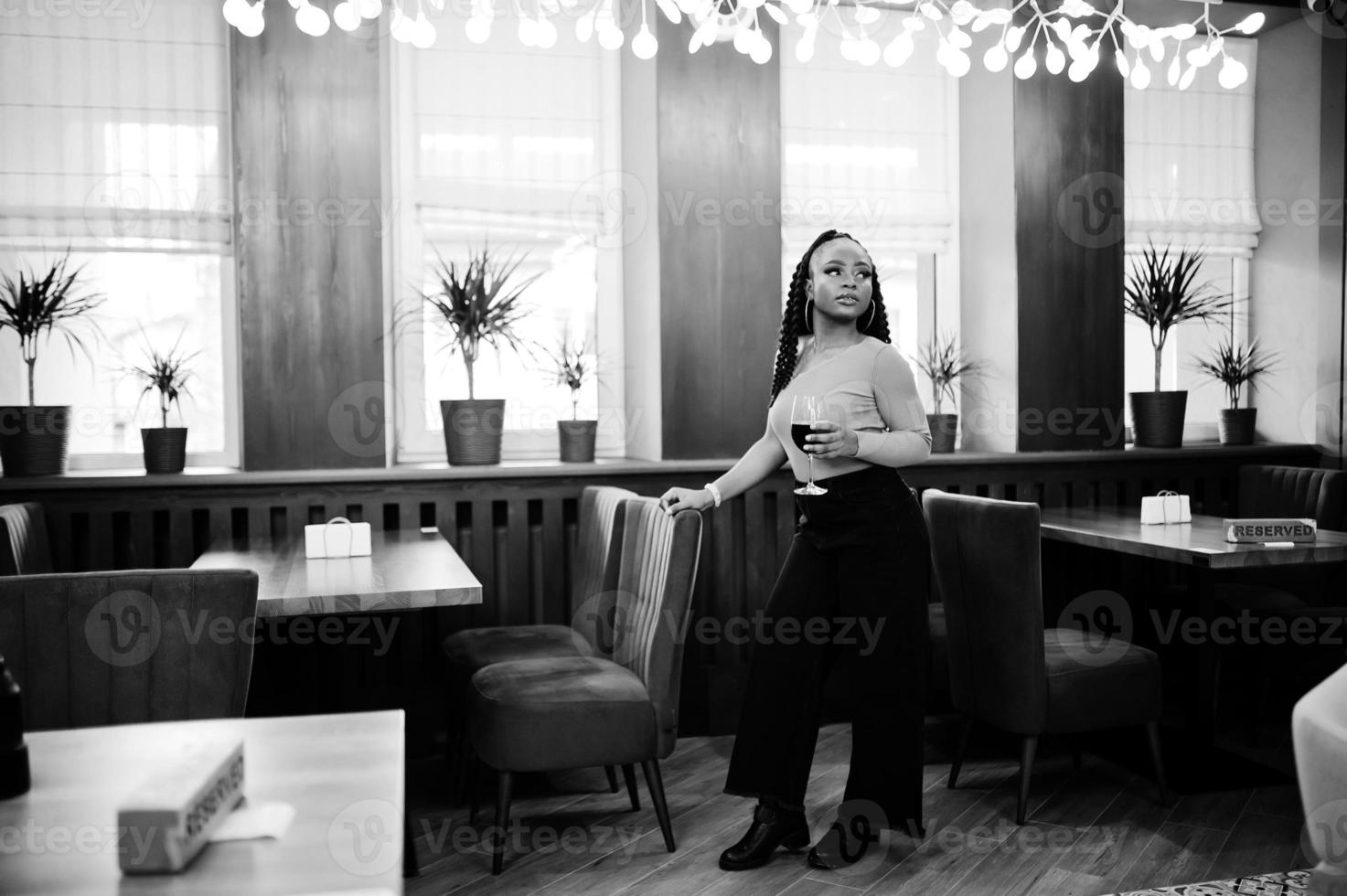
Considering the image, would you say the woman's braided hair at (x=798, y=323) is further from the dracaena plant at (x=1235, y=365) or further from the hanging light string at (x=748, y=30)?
the dracaena plant at (x=1235, y=365)

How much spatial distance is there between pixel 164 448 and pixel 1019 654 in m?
2.89

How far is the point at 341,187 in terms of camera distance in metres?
4.05

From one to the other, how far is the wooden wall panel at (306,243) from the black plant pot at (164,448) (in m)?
0.23

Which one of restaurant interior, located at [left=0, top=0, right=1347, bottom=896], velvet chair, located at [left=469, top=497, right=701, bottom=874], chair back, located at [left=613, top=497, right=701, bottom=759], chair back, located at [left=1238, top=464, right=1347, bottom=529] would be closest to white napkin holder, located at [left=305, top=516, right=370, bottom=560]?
restaurant interior, located at [left=0, top=0, right=1347, bottom=896]

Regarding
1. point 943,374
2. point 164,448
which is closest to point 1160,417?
point 943,374

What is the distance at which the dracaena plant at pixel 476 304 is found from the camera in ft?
13.5

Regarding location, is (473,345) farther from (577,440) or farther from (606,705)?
(606,705)

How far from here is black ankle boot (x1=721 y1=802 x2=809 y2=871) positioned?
296 cm

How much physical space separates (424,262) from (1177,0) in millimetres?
3578

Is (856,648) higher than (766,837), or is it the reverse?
(856,648)

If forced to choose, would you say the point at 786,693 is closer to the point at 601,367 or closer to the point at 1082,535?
the point at 1082,535

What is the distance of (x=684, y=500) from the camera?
9.93 ft

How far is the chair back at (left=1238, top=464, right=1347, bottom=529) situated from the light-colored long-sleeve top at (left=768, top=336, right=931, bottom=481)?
227 cm

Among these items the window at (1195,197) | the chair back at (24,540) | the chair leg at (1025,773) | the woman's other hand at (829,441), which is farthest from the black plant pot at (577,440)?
the window at (1195,197)
